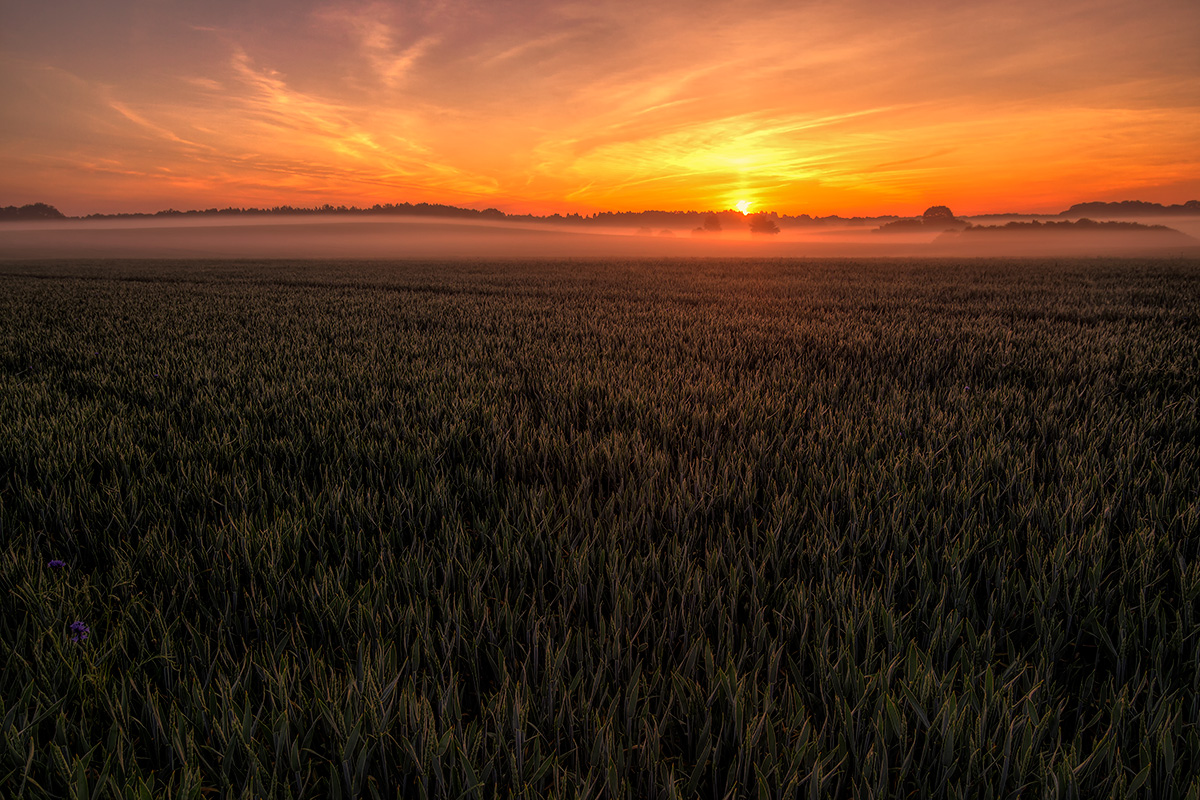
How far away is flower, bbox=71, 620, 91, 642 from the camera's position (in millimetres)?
1259

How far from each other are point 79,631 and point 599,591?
1.21m

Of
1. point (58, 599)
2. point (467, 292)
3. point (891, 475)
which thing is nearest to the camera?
point (58, 599)

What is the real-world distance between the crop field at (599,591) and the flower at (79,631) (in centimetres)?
4

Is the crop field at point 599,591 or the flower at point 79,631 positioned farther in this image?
the flower at point 79,631

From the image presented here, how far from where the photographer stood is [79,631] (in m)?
1.29

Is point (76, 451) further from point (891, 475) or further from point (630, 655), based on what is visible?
point (891, 475)

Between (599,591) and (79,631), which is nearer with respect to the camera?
(79,631)

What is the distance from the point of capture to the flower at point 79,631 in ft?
4.13

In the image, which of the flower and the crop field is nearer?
the crop field

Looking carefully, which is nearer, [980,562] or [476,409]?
[980,562]

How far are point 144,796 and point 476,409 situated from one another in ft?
8.25

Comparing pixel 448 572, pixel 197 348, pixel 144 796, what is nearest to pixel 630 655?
pixel 448 572

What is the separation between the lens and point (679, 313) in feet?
28.4

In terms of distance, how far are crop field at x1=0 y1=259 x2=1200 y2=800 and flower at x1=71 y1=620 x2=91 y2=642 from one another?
42mm
